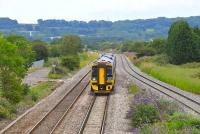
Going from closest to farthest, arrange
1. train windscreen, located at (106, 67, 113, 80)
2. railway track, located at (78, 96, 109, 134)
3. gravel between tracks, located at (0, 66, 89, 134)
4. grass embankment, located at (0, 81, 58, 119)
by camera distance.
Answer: railway track, located at (78, 96, 109, 134) → gravel between tracks, located at (0, 66, 89, 134) → grass embankment, located at (0, 81, 58, 119) → train windscreen, located at (106, 67, 113, 80)

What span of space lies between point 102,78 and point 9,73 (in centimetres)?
824

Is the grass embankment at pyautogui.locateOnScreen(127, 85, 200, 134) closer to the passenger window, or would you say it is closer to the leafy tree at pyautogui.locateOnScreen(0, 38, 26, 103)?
the leafy tree at pyautogui.locateOnScreen(0, 38, 26, 103)

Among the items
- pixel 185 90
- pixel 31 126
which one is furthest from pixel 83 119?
pixel 185 90

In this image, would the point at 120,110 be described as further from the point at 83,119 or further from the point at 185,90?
the point at 185,90

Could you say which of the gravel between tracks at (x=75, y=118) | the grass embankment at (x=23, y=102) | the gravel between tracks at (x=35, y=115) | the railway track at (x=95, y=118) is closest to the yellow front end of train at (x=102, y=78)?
the gravel between tracks at (x=75, y=118)

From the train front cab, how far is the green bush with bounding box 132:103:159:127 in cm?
1253

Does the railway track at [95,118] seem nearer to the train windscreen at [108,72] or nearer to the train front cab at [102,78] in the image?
the train front cab at [102,78]

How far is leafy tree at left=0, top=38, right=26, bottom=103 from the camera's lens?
29406mm

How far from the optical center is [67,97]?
113ft

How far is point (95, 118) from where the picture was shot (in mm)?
24000

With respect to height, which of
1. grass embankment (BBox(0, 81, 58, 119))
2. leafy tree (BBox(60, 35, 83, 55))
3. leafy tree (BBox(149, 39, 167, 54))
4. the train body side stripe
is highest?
the train body side stripe

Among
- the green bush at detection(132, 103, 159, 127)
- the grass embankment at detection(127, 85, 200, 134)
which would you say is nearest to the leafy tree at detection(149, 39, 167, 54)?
the grass embankment at detection(127, 85, 200, 134)

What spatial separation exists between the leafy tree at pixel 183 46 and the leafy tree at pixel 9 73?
51419mm

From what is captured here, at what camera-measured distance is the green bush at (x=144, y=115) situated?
21312mm
